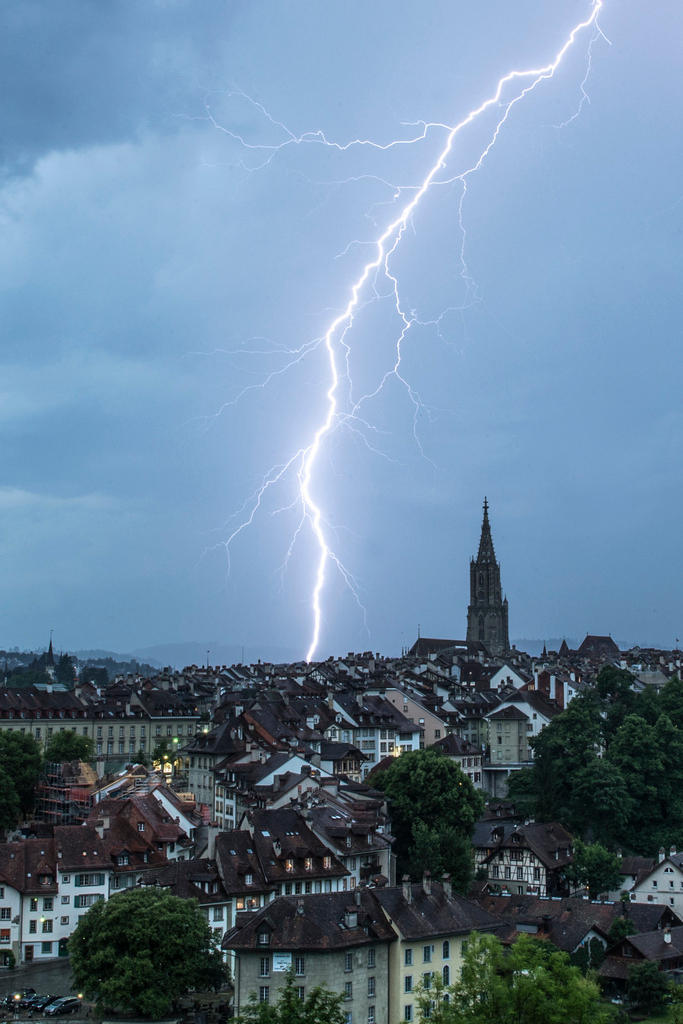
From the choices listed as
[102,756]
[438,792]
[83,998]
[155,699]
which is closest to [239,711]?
[102,756]

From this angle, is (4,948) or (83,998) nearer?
(83,998)

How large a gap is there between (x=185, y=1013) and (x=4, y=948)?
44.0 ft

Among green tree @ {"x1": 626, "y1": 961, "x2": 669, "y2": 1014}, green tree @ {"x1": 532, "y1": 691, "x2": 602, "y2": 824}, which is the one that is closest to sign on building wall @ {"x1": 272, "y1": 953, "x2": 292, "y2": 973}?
green tree @ {"x1": 626, "y1": 961, "x2": 669, "y2": 1014}

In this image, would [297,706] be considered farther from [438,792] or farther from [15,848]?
[15,848]

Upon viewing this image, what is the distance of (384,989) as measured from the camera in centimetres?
4566

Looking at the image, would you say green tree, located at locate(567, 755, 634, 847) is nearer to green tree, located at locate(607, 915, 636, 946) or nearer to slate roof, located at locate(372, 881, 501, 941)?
green tree, located at locate(607, 915, 636, 946)

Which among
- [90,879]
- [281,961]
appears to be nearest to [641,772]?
[90,879]

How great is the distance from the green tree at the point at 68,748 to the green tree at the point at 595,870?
4294 centimetres

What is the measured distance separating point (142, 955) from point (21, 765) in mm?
38395

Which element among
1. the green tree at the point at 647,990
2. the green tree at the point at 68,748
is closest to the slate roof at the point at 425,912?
the green tree at the point at 647,990

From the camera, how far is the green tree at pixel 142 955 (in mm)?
44719

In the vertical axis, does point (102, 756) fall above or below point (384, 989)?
above

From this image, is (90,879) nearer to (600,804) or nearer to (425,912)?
(425,912)

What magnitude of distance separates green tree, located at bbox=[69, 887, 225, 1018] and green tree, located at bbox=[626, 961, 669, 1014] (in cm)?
1895
